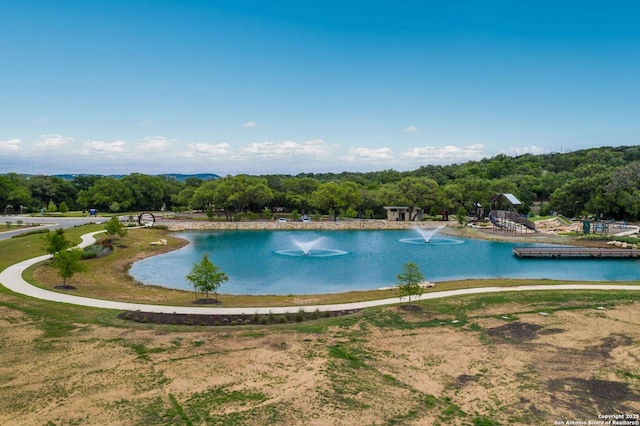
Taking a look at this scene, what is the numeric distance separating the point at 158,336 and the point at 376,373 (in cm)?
928

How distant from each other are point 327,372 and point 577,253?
1625 inches

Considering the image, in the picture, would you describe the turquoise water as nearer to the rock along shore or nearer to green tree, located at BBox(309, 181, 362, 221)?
the rock along shore

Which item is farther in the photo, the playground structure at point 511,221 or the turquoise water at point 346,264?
the playground structure at point 511,221

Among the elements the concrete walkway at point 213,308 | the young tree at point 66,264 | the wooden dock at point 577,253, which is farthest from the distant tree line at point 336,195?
the young tree at point 66,264

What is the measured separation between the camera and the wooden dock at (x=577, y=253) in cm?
4584

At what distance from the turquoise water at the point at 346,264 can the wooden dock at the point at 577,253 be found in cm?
134

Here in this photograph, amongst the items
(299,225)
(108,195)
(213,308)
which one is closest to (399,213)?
(299,225)

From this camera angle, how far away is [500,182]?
285 feet

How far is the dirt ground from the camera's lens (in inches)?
486

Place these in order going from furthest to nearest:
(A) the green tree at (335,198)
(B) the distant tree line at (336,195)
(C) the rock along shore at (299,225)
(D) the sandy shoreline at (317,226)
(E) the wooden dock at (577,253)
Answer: (A) the green tree at (335,198), (B) the distant tree line at (336,195), (C) the rock along shore at (299,225), (D) the sandy shoreline at (317,226), (E) the wooden dock at (577,253)

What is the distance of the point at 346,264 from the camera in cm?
4059

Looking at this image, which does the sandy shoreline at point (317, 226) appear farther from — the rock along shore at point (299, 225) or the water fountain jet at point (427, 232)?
the water fountain jet at point (427, 232)

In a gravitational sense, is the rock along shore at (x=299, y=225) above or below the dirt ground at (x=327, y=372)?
above

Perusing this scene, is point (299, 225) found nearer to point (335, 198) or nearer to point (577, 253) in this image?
point (335, 198)
